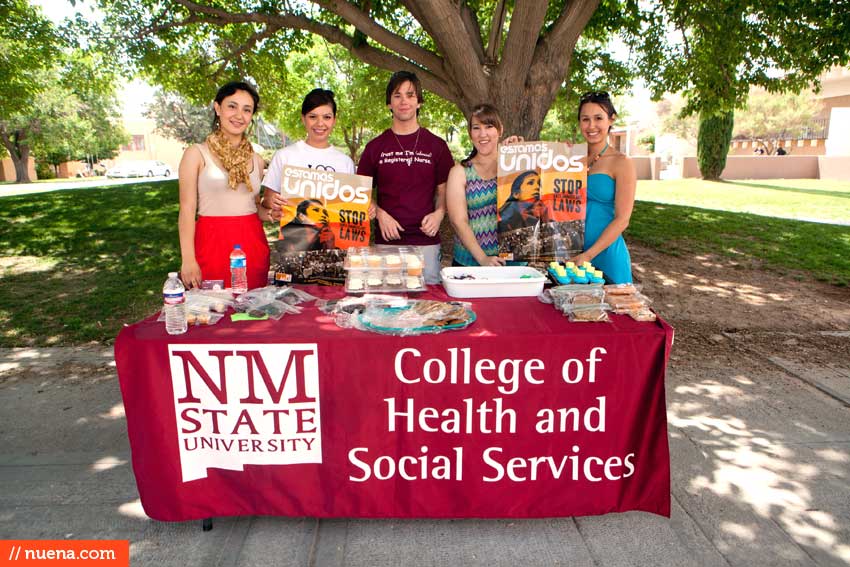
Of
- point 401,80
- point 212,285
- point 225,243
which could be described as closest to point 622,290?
point 401,80

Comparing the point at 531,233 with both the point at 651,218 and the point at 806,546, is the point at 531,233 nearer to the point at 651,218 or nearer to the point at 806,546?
the point at 806,546

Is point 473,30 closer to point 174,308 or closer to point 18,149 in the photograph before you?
point 174,308

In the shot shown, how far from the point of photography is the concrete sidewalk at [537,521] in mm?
2492

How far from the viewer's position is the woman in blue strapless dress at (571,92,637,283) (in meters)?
3.24

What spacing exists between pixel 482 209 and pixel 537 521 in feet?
5.87

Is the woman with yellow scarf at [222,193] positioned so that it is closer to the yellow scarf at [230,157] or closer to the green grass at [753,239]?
the yellow scarf at [230,157]

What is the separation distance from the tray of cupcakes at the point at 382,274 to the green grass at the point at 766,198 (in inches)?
550

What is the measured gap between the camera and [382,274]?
120 inches

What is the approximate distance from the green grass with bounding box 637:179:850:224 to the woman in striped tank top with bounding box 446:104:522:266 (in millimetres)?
13346

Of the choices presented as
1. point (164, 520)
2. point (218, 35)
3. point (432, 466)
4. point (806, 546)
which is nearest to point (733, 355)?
point (806, 546)

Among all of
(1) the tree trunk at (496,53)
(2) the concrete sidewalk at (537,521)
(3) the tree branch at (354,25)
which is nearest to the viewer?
(2) the concrete sidewalk at (537,521)

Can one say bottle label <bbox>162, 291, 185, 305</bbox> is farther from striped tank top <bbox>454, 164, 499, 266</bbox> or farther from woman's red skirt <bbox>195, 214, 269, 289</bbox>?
striped tank top <bbox>454, 164, 499, 266</bbox>

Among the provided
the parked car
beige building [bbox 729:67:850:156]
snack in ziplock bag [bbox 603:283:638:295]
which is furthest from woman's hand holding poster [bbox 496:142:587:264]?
the parked car

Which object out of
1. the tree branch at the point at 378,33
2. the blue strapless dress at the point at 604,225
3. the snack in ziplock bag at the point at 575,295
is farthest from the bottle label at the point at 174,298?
the tree branch at the point at 378,33
